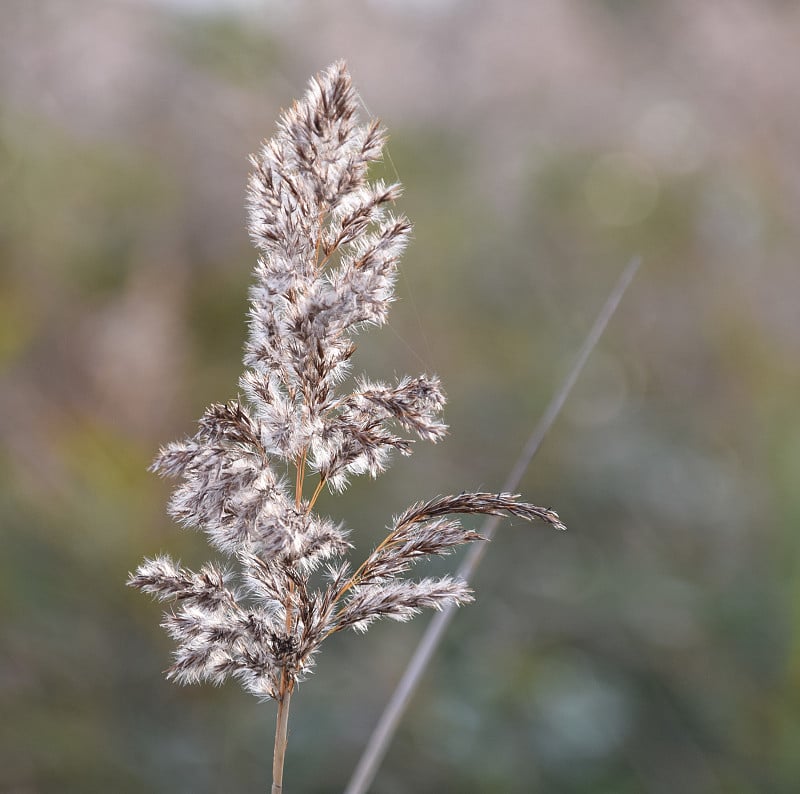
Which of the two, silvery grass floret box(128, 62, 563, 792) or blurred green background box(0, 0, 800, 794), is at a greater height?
blurred green background box(0, 0, 800, 794)

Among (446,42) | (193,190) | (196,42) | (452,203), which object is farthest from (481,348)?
(446,42)

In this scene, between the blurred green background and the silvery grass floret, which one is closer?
the silvery grass floret

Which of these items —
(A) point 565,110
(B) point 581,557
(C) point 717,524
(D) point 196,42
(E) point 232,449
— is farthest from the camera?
(A) point 565,110

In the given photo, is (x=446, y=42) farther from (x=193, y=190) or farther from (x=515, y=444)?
(x=515, y=444)

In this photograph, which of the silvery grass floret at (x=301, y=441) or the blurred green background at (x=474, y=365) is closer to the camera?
the silvery grass floret at (x=301, y=441)

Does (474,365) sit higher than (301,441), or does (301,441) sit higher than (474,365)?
(474,365)
